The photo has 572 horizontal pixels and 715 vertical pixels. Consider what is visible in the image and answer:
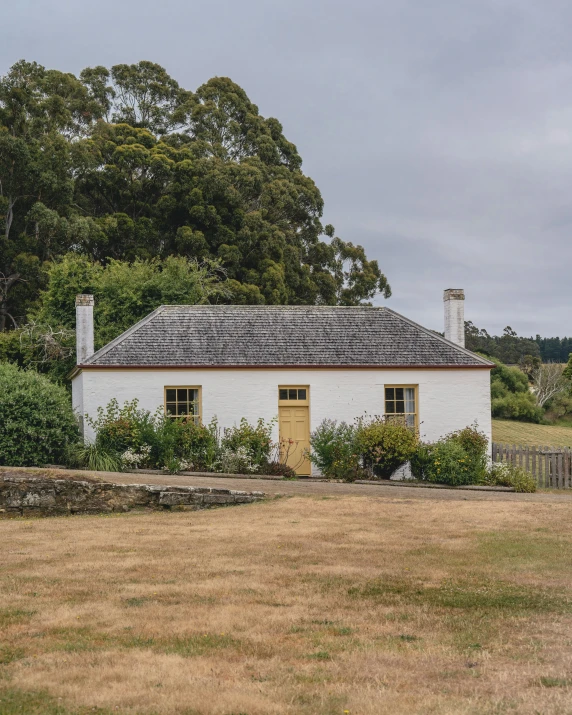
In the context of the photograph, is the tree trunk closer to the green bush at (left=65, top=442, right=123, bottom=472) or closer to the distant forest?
the green bush at (left=65, top=442, right=123, bottom=472)

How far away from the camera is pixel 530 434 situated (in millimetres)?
43344

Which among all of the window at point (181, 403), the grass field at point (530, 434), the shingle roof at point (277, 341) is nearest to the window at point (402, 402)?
the shingle roof at point (277, 341)

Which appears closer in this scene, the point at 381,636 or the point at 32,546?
the point at 381,636

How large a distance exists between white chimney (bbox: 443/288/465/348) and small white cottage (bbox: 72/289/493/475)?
2.18 feet

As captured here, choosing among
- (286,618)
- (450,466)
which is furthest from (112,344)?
(286,618)

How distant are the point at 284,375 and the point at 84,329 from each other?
5893mm

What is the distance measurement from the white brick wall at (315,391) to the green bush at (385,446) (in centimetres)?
123

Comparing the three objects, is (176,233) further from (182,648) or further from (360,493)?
(182,648)

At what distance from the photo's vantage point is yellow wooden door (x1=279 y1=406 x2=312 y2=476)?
2291 cm

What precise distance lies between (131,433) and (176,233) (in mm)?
19731

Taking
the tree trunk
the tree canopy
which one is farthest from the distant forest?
the tree trunk

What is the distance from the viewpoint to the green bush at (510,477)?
2123 cm

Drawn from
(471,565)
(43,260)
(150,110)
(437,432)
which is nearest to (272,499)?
(471,565)

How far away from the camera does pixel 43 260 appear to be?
121 feet
